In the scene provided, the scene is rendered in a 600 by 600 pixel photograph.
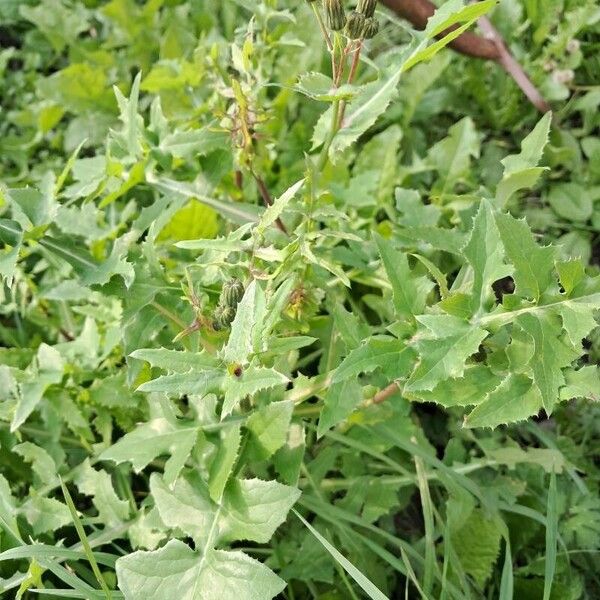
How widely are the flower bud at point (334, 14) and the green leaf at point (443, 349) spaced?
0.57 metres

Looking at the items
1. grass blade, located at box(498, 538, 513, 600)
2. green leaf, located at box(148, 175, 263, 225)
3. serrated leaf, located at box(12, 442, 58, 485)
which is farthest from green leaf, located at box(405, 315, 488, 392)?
serrated leaf, located at box(12, 442, 58, 485)

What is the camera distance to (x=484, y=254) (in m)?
1.39

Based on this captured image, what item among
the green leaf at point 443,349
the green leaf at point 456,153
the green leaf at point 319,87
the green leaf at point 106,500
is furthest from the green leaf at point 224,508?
the green leaf at point 456,153

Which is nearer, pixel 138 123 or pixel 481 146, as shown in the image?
pixel 138 123

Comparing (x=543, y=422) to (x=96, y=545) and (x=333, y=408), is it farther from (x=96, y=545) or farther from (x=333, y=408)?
(x=96, y=545)

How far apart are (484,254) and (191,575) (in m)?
0.89

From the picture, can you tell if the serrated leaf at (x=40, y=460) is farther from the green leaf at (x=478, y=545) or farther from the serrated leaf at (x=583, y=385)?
the serrated leaf at (x=583, y=385)

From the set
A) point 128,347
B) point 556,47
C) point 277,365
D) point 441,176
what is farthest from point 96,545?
point 556,47

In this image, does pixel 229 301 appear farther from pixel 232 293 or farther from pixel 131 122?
pixel 131 122

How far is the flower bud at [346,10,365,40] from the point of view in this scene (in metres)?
1.34

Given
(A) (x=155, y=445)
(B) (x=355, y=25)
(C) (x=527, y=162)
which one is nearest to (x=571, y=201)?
(C) (x=527, y=162)

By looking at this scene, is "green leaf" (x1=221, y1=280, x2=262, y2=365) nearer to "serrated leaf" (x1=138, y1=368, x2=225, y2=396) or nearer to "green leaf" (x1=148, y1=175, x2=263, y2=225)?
"serrated leaf" (x1=138, y1=368, x2=225, y2=396)

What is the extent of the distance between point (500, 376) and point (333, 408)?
35cm

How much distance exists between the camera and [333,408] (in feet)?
5.04
